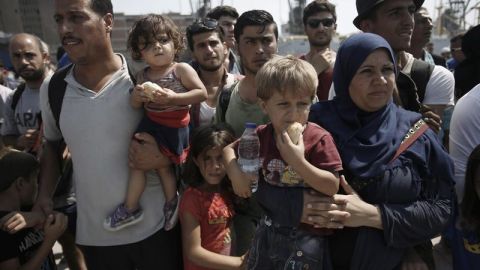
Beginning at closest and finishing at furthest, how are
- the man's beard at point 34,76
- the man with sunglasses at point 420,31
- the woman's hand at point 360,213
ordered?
1. the woman's hand at point 360,213
2. the man's beard at point 34,76
3. the man with sunglasses at point 420,31

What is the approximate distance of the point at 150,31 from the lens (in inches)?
87.0

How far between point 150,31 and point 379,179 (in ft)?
5.02

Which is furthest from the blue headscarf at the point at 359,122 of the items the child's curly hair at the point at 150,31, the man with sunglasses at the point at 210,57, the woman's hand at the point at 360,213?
the man with sunglasses at the point at 210,57

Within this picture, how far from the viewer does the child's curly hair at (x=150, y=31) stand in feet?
7.27

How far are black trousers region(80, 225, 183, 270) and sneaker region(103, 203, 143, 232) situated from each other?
15cm

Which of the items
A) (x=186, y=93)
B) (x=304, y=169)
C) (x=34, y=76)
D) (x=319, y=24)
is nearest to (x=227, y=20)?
(x=319, y=24)

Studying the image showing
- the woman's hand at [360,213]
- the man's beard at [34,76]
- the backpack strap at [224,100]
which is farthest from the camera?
the man's beard at [34,76]

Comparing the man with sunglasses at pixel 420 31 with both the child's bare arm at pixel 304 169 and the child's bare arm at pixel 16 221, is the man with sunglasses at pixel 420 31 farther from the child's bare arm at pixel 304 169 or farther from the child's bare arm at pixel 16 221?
the child's bare arm at pixel 16 221

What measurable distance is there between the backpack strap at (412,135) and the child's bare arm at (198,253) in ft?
3.56

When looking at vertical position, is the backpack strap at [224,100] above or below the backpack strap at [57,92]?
below

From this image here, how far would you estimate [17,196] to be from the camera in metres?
2.32

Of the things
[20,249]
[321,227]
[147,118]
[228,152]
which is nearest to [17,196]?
[20,249]

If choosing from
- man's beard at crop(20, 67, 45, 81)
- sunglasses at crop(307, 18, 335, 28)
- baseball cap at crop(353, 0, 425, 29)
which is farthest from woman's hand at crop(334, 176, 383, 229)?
man's beard at crop(20, 67, 45, 81)

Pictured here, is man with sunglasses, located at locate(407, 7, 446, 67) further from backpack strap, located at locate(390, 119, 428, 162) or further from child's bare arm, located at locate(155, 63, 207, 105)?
child's bare arm, located at locate(155, 63, 207, 105)
